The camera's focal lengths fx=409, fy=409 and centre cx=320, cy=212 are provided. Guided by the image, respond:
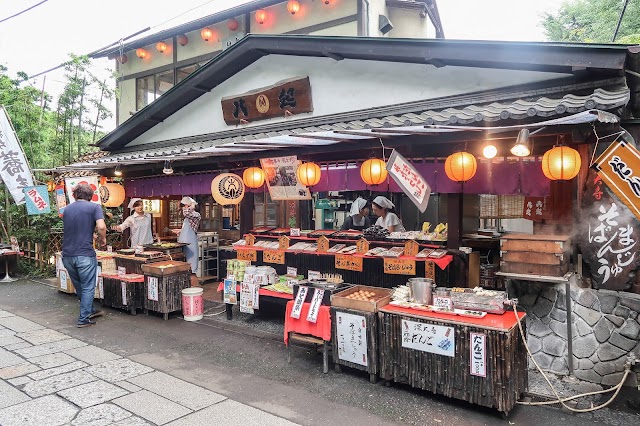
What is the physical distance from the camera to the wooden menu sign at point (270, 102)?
942 cm

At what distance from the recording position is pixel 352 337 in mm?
6297

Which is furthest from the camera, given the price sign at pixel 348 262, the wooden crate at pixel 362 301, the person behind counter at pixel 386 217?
the person behind counter at pixel 386 217

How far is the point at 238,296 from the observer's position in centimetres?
948

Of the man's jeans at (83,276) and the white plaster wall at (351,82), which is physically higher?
the white plaster wall at (351,82)

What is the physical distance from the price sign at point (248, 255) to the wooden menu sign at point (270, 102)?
3.38 metres

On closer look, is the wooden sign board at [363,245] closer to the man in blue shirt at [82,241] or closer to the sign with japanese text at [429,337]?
the sign with japanese text at [429,337]

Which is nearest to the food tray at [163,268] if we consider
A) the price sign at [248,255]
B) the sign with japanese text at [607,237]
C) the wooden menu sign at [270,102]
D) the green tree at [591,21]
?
the price sign at [248,255]

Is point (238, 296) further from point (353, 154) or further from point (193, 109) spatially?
point (193, 109)

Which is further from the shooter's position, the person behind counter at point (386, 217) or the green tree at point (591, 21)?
the green tree at point (591, 21)

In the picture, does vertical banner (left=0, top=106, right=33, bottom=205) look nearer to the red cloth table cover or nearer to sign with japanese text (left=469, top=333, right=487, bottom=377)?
the red cloth table cover

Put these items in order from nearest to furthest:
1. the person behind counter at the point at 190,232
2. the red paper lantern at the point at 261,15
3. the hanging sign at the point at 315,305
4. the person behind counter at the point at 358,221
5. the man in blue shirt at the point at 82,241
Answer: the hanging sign at the point at 315,305, the man in blue shirt at the point at 82,241, the person behind counter at the point at 358,221, the person behind counter at the point at 190,232, the red paper lantern at the point at 261,15

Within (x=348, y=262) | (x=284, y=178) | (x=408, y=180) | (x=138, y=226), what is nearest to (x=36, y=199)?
(x=138, y=226)

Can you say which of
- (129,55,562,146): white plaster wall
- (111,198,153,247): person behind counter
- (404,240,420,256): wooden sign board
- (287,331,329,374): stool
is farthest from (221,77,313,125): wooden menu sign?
(287,331,329,374): stool

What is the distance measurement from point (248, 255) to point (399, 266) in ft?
13.1
